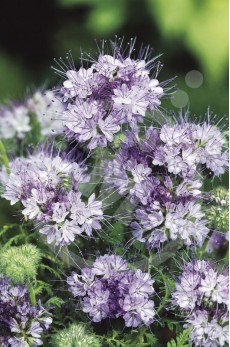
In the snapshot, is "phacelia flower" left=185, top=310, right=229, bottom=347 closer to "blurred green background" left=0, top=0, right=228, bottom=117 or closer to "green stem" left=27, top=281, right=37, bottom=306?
"green stem" left=27, top=281, right=37, bottom=306

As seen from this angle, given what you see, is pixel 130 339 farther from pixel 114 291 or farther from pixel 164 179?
pixel 164 179

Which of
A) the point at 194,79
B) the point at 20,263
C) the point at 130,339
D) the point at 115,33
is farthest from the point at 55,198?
the point at 115,33

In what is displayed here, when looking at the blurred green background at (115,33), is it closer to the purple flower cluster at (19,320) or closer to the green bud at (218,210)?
the green bud at (218,210)

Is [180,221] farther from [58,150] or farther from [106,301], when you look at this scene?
[58,150]

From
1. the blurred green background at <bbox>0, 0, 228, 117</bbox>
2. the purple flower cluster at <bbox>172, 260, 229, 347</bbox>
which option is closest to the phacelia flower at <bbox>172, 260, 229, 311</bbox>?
the purple flower cluster at <bbox>172, 260, 229, 347</bbox>

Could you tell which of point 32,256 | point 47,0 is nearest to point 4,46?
point 47,0

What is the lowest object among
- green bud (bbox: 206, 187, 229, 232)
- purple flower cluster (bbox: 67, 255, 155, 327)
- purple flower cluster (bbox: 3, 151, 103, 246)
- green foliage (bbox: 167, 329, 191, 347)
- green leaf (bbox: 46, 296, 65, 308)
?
green foliage (bbox: 167, 329, 191, 347)

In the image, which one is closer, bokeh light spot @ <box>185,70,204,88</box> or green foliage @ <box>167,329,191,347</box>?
green foliage @ <box>167,329,191,347</box>
